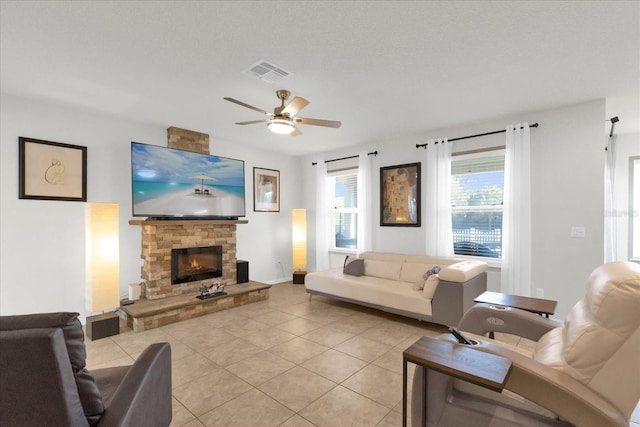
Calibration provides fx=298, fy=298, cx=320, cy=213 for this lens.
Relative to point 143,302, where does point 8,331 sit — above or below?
above

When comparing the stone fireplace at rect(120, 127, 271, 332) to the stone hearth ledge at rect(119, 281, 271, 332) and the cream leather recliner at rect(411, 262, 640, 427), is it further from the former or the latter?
the cream leather recliner at rect(411, 262, 640, 427)

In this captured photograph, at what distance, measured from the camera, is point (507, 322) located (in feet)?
7.07

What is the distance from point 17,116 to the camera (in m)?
3.36

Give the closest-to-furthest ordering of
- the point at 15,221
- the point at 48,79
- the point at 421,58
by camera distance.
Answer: the point at 421,58, the point at 48,79, the point at 15,221

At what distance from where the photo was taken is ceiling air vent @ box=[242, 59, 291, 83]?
2.63 m

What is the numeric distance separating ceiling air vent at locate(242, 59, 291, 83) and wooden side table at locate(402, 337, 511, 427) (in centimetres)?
246

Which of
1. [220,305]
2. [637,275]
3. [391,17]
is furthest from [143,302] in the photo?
[637,275]

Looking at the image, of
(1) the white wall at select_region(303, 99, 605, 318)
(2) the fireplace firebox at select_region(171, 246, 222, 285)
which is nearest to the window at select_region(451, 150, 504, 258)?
(1) the white wall at select_region(303, 99, 605, 318)

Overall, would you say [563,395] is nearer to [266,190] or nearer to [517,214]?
[517,214]

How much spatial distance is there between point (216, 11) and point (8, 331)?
201 cm

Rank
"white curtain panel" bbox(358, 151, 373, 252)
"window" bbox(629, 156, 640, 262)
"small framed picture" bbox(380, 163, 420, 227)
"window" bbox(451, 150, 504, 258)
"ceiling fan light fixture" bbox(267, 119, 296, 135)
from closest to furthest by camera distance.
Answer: "ceiling fan light fixture" bbox(267, 119, 296, 135)
"window" bbox(451, 150, 504, 258)
"window" bbox(629, 156, 640, 262)
"small framed picture" bbox(380, 163, 420, 227)
"white curtain panel" bbox(358, 151, 373, 252)

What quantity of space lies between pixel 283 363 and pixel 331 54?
2.73 m

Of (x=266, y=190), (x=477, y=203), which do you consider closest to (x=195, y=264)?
(x=266, y=190)

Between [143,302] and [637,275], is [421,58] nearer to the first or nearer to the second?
[637,275]
